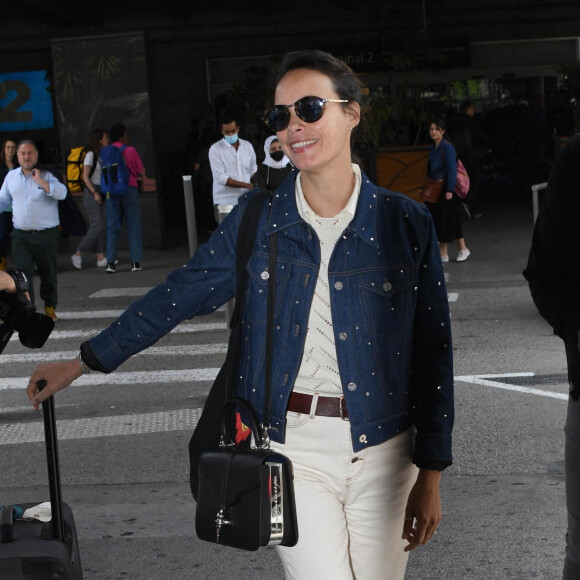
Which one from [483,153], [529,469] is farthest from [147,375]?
[483,153]

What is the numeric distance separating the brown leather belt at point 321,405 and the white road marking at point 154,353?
644cm

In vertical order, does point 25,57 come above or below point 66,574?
above

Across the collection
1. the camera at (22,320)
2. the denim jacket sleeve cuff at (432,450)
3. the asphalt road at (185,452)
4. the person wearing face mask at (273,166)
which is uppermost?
the person wearing face mask at (273,166)

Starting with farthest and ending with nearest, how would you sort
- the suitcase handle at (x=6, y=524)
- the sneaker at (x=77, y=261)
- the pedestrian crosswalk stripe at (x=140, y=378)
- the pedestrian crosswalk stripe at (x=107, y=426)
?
the sneaker at (x=77, y=261), the pedestrian crosswalk stripe at (x=140, y=378), the pedestrian crosswalk stripe at (x=107, y=426), the suitcase handle at (x=6, y=524)

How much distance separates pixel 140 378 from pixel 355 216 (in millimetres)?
5766

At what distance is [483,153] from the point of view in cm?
1927

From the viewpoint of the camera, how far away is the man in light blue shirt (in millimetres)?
10195

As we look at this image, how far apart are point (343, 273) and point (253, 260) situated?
0.23 metres

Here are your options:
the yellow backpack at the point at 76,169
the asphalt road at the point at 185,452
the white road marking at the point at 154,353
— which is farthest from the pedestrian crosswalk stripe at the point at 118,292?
the white road marking at the point at 154,353

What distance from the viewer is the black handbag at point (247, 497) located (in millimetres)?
2404

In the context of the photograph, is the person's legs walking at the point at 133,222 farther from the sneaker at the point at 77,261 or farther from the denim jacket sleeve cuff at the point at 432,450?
the denim jacket sleeve cuff at the point at 432,450

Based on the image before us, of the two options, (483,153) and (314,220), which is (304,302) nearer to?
(314,220)

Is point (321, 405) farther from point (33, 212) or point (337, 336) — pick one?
point (33, 212)

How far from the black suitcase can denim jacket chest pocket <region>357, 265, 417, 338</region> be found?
0.88 metres
